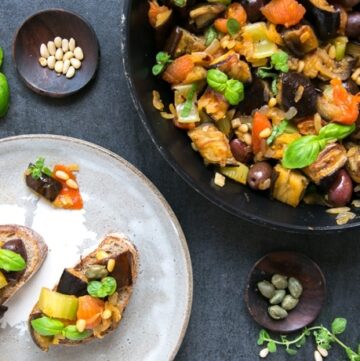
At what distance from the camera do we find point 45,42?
10.8 ft

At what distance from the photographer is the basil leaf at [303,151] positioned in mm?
2758

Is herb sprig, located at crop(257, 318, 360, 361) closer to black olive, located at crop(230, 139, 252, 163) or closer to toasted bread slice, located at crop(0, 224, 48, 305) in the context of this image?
black olive, located at crop(230, 139, 252, 163)

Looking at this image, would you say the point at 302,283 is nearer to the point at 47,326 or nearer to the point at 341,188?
the point at 341,188

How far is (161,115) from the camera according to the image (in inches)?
116

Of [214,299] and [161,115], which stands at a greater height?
[161,115]

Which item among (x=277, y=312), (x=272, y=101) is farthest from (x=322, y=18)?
(x=277, y=312)

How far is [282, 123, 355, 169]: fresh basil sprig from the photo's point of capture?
2.76 metres

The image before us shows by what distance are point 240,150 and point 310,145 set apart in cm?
34

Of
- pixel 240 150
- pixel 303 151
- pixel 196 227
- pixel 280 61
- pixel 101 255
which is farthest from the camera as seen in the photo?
pixel 196 227

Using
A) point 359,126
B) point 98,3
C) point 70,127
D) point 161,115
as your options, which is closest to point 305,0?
point 359,126

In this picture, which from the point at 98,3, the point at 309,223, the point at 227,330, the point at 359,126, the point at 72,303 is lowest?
the point at 227,330

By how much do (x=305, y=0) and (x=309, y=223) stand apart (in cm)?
96

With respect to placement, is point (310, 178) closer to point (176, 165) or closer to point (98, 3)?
point (176, 165)

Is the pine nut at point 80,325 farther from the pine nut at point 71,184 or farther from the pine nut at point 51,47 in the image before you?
the pine nut at point 51,47
